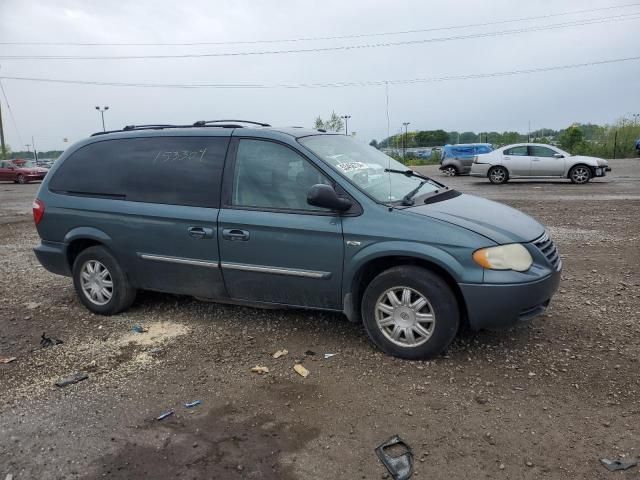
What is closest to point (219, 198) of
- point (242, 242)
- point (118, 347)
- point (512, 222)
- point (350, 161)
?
point (242, 242)

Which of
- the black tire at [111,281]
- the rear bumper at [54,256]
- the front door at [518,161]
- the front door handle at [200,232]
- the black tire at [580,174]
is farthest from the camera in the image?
the front door at [518,161]

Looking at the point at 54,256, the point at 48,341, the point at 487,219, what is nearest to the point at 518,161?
the point at 487,219

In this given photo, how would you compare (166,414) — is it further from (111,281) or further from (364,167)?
(364,167)

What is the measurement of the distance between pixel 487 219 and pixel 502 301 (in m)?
0.69

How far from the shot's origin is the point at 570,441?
300cm

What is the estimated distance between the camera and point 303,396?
364 cm

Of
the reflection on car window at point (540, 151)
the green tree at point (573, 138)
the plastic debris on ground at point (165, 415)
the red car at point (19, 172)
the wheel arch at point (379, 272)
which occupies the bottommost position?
the plastic debris on ground at point (165, 415)

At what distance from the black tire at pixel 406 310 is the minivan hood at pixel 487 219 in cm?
44

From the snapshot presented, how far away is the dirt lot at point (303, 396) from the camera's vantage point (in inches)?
115

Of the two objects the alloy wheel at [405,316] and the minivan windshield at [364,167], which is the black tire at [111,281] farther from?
the alloy wheel at [405,316]

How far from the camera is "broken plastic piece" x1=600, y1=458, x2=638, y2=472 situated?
2764 millimetres

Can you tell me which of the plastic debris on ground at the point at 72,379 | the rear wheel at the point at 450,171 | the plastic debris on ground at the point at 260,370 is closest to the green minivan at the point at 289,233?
the plastic debris on ground at the point at 260,370

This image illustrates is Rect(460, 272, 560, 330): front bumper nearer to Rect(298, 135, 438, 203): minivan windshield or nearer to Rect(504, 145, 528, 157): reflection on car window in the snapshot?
Rect(298, 135, 438, 203): minivan windshield

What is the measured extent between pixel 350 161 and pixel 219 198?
1.15 m
